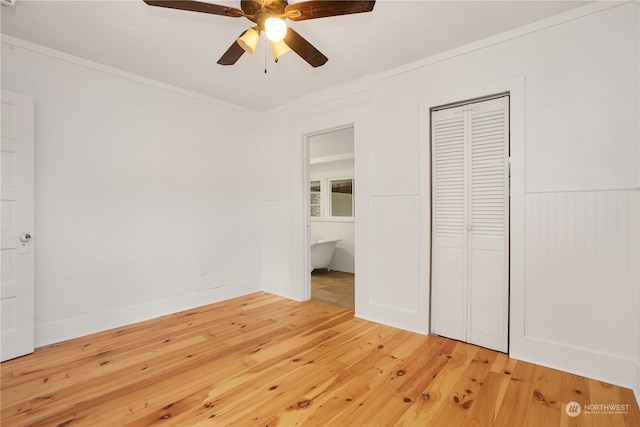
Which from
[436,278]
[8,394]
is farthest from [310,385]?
[8,394]

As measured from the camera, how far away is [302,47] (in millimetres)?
1992

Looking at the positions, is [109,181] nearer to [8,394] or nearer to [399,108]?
[8,394]

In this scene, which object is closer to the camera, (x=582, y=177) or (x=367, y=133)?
(x=582, y=177)

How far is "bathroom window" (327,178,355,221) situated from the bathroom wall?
78mm

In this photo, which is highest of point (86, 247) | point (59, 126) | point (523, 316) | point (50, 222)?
point (59, 126)

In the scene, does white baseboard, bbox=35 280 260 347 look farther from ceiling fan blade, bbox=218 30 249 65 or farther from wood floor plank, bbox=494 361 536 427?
wood floor plank, bbox=494 361 536 427

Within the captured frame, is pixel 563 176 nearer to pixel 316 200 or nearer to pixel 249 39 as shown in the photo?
pixel 249 39

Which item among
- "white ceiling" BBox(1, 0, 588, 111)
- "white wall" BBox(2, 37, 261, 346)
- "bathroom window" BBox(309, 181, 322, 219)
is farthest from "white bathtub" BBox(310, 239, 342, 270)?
"white ceiling" BBox(1, 0, 588, 111)

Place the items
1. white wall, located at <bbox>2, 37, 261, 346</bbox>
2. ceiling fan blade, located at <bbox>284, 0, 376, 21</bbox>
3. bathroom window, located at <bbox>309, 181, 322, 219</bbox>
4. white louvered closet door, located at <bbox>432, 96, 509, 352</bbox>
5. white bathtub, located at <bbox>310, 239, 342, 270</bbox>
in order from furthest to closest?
bathroom window, located at <bbox>309, 181, 322, 219</bbox>, white bathtub, located at <bbox>310, 239, 342, 270</bbox>, white wall, located at <bbox>2, 37, 261, 346</bbox>, white louvered closet door, located at <bbox>432, 96, 509, 352</bbox>, ceiling fan blade, located at <bbox>284, 0, 376, 21</bbox>

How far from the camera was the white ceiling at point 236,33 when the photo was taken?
2.15 meters

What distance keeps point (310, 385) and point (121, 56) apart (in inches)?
129

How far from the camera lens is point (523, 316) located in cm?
237

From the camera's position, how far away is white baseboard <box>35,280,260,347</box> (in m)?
2.70

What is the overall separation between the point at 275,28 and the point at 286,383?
225 cm
